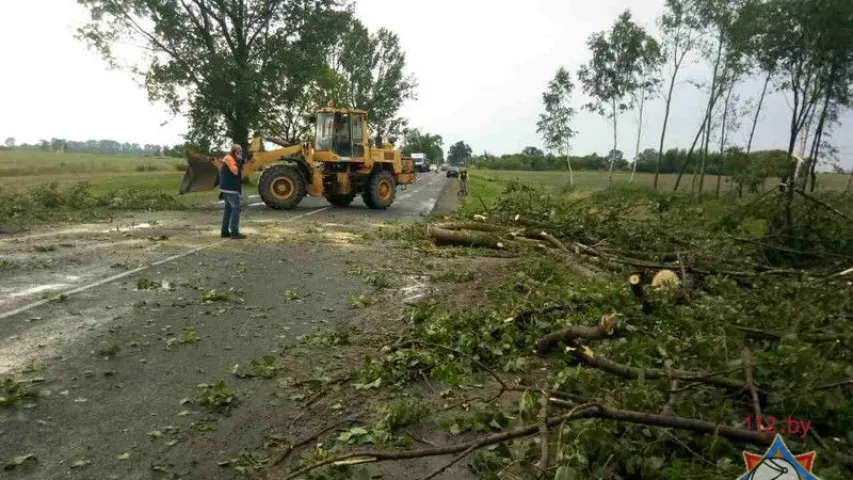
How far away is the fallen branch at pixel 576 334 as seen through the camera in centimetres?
502

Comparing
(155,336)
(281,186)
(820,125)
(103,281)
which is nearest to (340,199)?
(281,186)

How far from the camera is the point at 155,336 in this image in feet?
19.0

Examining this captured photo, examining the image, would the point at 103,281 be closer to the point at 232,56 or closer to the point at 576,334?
the point at 576,334

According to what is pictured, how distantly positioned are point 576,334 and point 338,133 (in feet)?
47.1

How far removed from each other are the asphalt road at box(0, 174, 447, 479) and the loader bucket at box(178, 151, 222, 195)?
20.6 ft

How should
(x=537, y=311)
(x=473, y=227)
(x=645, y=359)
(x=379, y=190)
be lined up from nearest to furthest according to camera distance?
(x=645, y=359)
(x=537, y=311)
(x=473, y=227)
(x=379, y=190)

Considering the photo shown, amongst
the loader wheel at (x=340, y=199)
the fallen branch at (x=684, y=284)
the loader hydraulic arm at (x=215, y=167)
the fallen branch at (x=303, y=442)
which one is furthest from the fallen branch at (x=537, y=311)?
the loader wheel at (x=340, y=199)

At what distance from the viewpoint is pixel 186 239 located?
39.2 feet

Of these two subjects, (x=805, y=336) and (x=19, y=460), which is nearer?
(x=19, y=460)

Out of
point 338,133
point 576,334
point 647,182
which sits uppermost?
point 338,133

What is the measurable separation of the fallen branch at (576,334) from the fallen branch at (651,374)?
69cm

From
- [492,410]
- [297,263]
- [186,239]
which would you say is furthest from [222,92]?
[492,410]

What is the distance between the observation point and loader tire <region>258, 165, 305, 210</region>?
17.9 meters

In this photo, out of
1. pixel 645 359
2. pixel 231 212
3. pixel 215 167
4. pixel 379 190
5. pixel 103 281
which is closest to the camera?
pixel 645 359
